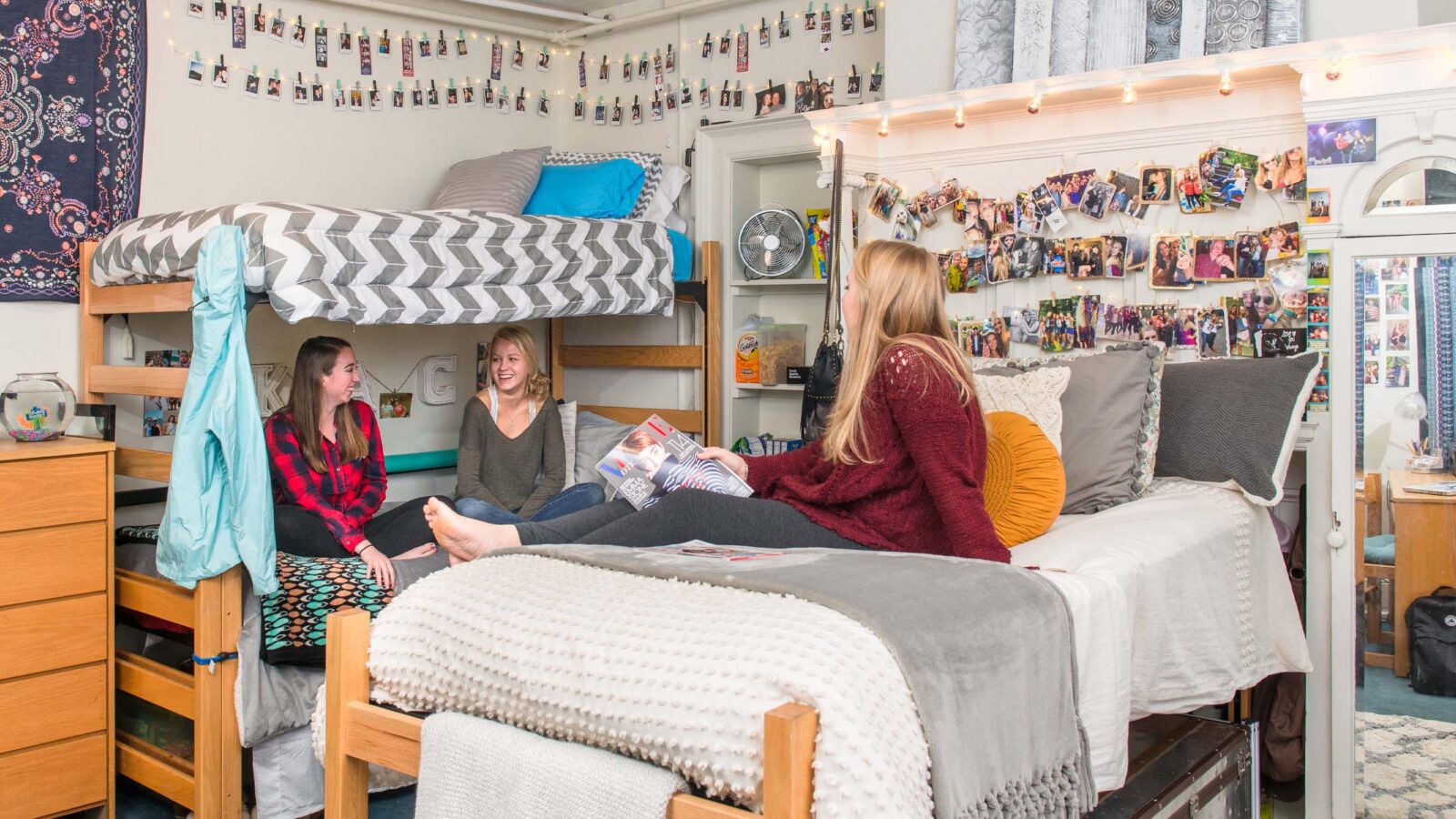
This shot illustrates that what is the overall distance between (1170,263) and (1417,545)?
2.97 feet

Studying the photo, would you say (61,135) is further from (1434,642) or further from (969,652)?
(1434,642)

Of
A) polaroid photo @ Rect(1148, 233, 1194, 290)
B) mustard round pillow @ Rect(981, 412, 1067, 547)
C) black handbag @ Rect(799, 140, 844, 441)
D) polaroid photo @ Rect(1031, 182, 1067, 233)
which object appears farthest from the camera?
black handbag @ Rect(799, 140, 844, 441)

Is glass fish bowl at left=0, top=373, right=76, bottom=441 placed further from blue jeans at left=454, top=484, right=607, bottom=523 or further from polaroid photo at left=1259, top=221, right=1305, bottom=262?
polaroid photo at left=1259, top=221, right=1305, bottom=262

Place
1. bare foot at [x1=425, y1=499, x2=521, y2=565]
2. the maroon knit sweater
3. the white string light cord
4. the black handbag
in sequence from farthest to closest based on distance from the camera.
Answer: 1. the white string light cord
2. the black handbag
3. bare foot at [x1=425, y1=499, x2=521, y2=565]
4. the maroon knit sweater

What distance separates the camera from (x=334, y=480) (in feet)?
11.4

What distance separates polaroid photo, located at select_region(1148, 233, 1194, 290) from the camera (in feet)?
10.2

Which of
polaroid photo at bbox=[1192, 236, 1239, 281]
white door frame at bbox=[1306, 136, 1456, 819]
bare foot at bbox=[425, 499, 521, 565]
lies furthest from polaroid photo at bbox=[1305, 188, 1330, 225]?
bare foot at bbox=[425, 499, 521, 565]

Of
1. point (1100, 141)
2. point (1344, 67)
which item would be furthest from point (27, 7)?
point (1344, 67)

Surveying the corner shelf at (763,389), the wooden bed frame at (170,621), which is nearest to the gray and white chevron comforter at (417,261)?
the wooden bed frame at (170,621)

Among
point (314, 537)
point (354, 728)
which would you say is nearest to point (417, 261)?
point (314, 537)

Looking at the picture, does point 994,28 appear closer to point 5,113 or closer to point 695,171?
point 695,171

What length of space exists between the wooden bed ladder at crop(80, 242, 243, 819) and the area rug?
2.70 meters

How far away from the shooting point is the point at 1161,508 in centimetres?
261

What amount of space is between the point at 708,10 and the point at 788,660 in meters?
3.71
